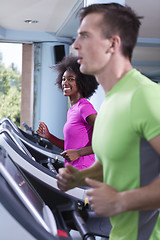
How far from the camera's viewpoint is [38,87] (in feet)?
22.1

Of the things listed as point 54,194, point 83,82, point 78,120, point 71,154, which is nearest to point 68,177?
point 54,194

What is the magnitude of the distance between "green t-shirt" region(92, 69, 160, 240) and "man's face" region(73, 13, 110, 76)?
0.08m

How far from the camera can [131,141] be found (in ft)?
3.14

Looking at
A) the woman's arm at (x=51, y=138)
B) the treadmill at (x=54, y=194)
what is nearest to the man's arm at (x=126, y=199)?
the treadmill at (x=54, y=194)

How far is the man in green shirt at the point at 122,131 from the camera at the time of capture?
0.89 m

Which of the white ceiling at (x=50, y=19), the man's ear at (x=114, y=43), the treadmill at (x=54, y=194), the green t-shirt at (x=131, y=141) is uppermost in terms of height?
the white ceiling at (x=50, y=19)

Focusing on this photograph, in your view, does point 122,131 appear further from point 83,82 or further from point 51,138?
point 51,138

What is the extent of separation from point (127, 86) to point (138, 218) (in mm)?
371

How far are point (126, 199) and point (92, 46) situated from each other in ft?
1.43

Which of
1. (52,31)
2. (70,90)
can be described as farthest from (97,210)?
(52,31)

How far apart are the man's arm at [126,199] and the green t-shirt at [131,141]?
66 millimetres

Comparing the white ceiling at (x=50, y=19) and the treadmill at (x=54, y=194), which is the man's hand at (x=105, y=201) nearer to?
the treadmill at (x=54, y=194)

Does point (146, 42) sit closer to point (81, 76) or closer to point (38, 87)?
A: point (38, 87)

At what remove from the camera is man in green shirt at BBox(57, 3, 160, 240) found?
35.2 inches
